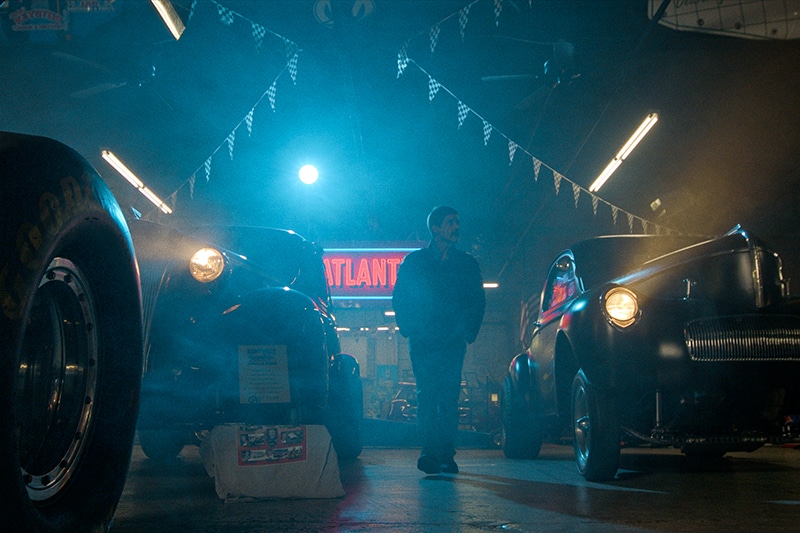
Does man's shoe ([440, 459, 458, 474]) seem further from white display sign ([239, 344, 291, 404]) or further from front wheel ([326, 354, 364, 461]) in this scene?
front wheel ([326, 354, 364, 461])

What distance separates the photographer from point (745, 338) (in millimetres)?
3996

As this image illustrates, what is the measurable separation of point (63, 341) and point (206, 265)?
2.49m

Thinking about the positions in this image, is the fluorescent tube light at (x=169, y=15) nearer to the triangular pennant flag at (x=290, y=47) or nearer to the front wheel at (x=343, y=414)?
the triangular pennant flag at (x=290, y=47)

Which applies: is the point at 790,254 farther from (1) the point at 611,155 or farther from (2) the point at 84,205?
(2) the point at 84,205

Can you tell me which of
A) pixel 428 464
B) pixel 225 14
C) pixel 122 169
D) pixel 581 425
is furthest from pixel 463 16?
pixel 122 169

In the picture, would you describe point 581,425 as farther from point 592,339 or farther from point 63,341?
point 63,341

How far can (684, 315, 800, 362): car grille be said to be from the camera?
13.0 feet

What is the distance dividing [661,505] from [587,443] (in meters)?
1.14

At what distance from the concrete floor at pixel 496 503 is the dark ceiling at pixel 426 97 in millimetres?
5656

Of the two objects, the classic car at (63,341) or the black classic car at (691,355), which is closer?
the classic car at (63,341)

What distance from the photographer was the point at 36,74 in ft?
34.8

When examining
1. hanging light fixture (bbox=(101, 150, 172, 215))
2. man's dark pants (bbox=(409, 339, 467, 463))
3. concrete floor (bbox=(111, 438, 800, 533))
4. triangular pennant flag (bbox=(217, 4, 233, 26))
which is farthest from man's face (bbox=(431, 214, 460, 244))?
hanging light fixture (bbox=(101, 150, 172, 215))

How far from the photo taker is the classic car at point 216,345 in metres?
4.11

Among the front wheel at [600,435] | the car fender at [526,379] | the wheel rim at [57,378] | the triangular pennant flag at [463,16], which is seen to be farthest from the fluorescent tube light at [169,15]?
the wheel rim at [57,378]
